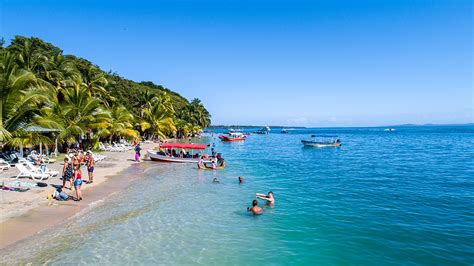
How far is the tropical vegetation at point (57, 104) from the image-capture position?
550 inches

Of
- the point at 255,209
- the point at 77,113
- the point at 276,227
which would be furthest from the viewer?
the point at 77,113

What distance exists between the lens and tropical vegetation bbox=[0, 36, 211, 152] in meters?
14.0

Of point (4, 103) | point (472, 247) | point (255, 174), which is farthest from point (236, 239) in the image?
point (255, 174)

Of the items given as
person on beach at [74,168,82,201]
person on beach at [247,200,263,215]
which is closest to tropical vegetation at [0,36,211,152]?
person on beach at [74,168,82,201]

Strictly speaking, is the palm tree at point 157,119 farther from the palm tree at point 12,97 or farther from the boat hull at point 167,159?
the palm tree at point 12,97

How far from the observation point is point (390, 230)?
476 inches

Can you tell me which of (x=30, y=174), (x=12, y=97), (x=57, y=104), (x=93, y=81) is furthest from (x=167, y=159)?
(x=12, y=97)

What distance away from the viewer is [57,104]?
925 inches

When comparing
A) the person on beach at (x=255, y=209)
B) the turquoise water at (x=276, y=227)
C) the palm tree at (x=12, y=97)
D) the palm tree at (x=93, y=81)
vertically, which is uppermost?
the palm tree at (x=93, y=81)

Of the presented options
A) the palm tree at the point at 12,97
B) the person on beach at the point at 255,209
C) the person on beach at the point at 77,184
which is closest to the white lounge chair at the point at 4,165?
the palm tree at the point at 12,97

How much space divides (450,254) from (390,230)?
2.25m

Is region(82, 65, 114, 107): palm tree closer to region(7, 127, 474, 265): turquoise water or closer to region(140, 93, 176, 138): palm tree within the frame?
region(140, 93, 176, 138): palm tree

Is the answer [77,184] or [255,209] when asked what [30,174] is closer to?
[77,184]

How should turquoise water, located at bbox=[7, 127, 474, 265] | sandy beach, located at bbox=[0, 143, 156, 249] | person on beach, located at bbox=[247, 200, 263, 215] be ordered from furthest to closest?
person on beach, located at bbox=[247, 200, 263, 215] → sandy beach, located at bbox=[0, 143, 156, 249] → turquoise water, located at bbox=[7, 127, 474, 265]
